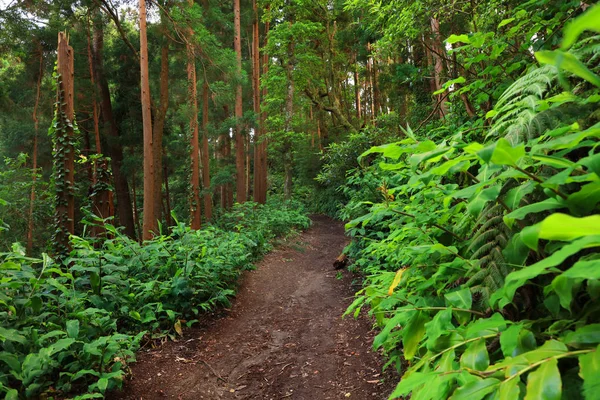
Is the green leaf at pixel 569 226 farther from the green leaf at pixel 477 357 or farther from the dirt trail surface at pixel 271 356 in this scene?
the dirt trail surface at pixel 271 356

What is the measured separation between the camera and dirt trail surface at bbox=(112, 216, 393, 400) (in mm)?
3297

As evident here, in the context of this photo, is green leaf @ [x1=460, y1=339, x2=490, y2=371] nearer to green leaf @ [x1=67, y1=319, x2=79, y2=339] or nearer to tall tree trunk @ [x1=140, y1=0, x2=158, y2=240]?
green leaf @ [x1=67, y1=319, x2=79, y2=339]

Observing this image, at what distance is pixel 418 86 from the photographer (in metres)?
9.87

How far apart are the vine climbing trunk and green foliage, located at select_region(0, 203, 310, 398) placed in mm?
2131

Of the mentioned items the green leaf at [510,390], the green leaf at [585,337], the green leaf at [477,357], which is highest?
the green leaf at [585,337]

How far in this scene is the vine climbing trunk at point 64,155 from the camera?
6.56 m

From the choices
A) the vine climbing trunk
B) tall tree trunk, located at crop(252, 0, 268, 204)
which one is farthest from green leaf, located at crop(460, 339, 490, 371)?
tall tree trunk, located at crop(252, 0, 268, 204)

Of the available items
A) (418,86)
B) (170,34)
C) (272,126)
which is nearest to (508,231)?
(418,86)

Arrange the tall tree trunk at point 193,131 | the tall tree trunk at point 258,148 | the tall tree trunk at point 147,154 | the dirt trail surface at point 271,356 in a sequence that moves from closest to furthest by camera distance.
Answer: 1. the dirt trail surface at point 271,356
2. the tall tree trunk at point 147,154
3. the tall tree trunk at point 193,131
4. the tall tree trunk at point 258,148

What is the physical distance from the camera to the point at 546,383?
654 mm

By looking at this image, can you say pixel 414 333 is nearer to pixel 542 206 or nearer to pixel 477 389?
pixel 477 389

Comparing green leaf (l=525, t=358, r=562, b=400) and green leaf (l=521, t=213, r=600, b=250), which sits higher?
green leaf (l=521, t=213, r=600, b=250)

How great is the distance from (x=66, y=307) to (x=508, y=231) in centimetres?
401

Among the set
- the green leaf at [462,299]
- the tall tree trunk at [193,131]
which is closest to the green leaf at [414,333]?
the green leaf at [462,299]
